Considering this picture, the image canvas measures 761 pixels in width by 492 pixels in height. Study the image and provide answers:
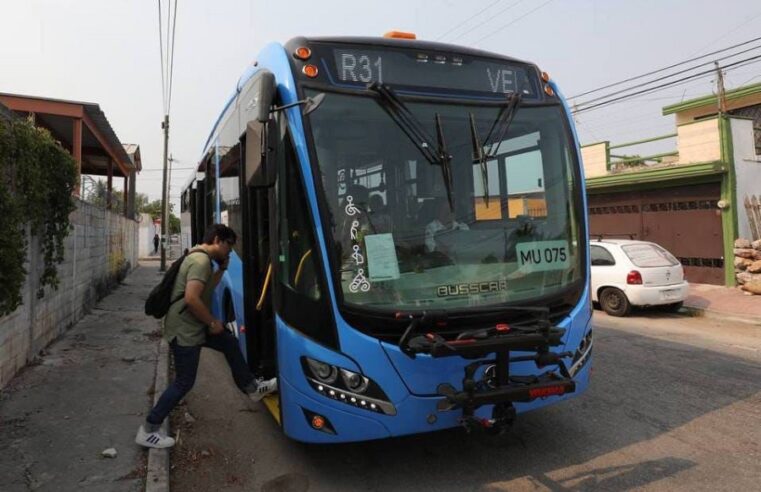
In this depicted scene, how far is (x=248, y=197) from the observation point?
5.05 metres

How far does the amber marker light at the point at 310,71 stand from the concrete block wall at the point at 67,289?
13.8 feet

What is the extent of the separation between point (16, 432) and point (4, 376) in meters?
1.36

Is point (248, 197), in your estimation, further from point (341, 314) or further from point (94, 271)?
point (94, 271)

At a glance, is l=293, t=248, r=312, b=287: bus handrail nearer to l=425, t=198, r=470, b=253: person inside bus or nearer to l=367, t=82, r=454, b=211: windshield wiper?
l=425, t=198, r=470, b=253: person inside bus

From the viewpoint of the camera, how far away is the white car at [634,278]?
10.7 metres

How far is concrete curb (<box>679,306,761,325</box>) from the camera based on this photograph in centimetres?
1052

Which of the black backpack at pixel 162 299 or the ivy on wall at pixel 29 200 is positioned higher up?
the ivy on wall at pixel 29 200

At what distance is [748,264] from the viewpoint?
43.1 feet

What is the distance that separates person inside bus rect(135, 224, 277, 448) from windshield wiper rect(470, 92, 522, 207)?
2198mm

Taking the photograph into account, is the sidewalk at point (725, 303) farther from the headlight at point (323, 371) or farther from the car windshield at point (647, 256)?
the headlight at point (323, 371)

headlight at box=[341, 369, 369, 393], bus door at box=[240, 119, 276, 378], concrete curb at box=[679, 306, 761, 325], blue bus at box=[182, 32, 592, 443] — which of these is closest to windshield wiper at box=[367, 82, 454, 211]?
blue bus at box=[182, 32, 592, 443]

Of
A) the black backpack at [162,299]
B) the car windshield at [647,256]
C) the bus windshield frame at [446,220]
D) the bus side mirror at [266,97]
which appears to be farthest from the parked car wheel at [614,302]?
the bus side mirror at [266,97]

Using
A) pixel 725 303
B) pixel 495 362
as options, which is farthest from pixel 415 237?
pixel 725 303

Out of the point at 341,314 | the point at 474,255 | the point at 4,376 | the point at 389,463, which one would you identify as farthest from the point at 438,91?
the point at 4,376
